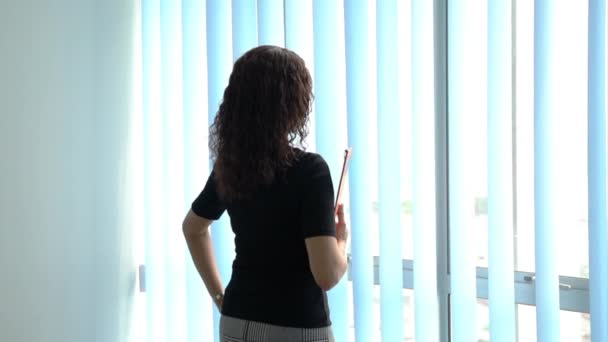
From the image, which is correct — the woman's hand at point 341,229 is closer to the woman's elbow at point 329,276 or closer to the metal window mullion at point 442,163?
the woman's elbow at point 329,276

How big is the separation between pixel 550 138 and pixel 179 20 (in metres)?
1.43

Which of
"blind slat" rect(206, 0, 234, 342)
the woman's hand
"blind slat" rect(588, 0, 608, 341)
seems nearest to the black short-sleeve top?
the woman's hand

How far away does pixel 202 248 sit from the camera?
1976 mm

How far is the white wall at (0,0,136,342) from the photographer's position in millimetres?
2406

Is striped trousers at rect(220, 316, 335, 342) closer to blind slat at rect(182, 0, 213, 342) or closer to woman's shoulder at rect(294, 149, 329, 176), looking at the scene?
woman's shoulder at rect(294, 149, 329, 176)

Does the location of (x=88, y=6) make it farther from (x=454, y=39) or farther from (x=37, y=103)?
(x=454, y=39)

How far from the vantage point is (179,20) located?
9.04ft

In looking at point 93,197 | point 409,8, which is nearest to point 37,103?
point 93,197

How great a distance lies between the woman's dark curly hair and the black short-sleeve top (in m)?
0.04

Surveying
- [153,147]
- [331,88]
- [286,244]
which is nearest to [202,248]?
[286,244]

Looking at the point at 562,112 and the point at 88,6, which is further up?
the point at 88,6

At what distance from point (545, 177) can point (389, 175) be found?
1.50ft

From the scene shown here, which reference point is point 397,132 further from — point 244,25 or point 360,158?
point 244,25

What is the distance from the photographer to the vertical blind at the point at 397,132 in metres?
1.93
